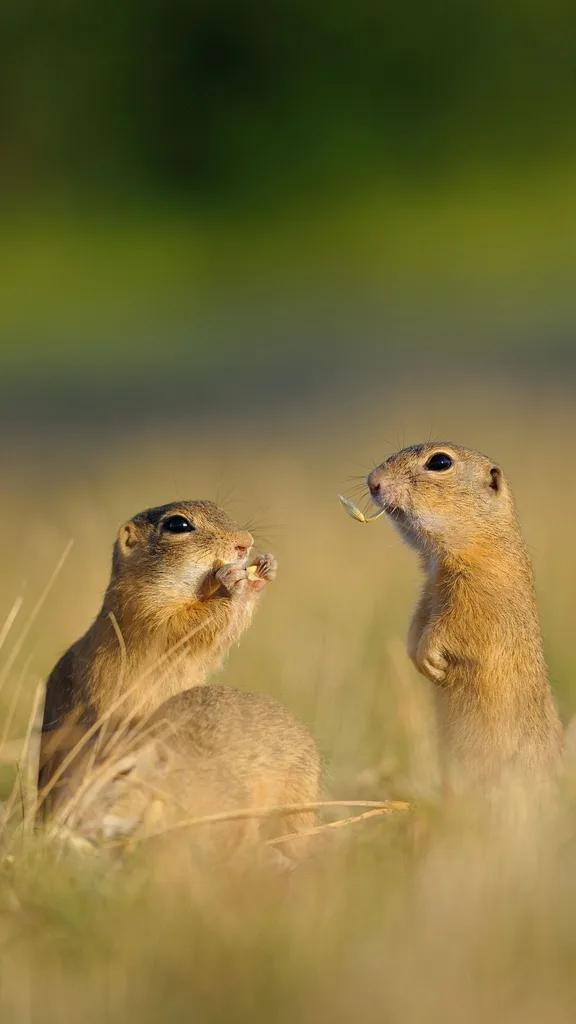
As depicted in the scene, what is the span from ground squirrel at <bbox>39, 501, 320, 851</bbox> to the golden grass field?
281 millimetres

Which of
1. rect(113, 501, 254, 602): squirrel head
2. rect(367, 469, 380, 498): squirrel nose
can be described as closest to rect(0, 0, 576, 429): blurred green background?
rect(367, 469, 380, 498): squirrel nose

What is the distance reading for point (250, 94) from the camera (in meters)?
44.2

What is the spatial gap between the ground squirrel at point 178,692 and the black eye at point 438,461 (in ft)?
3.22

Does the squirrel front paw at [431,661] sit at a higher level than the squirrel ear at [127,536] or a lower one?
lower

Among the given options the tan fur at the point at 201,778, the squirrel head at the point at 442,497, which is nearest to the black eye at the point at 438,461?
the squirrel head at the point at 442,497

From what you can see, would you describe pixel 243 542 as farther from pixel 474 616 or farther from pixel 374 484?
pixel 474 616

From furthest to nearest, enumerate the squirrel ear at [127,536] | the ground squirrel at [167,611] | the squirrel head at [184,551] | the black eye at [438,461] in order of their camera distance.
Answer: the black eye at [438,461]
the squirrel ear at [127,536]
the squirrel head at [184,551]
the ground squirrel at [167,611]

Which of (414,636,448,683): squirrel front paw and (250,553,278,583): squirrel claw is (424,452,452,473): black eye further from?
(250,553,278,583): squirrel claw

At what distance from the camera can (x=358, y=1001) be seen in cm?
404

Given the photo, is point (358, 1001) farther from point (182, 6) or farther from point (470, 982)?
point (182, 6)

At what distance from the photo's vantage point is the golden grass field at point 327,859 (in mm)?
4160

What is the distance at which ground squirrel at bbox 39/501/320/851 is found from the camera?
551 cm

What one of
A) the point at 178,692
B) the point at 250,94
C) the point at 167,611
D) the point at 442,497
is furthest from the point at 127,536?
the point at 250,94

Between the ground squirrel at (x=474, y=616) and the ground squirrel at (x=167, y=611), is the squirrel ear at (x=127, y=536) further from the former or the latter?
the ground squirrel at (x=474, y=616)
